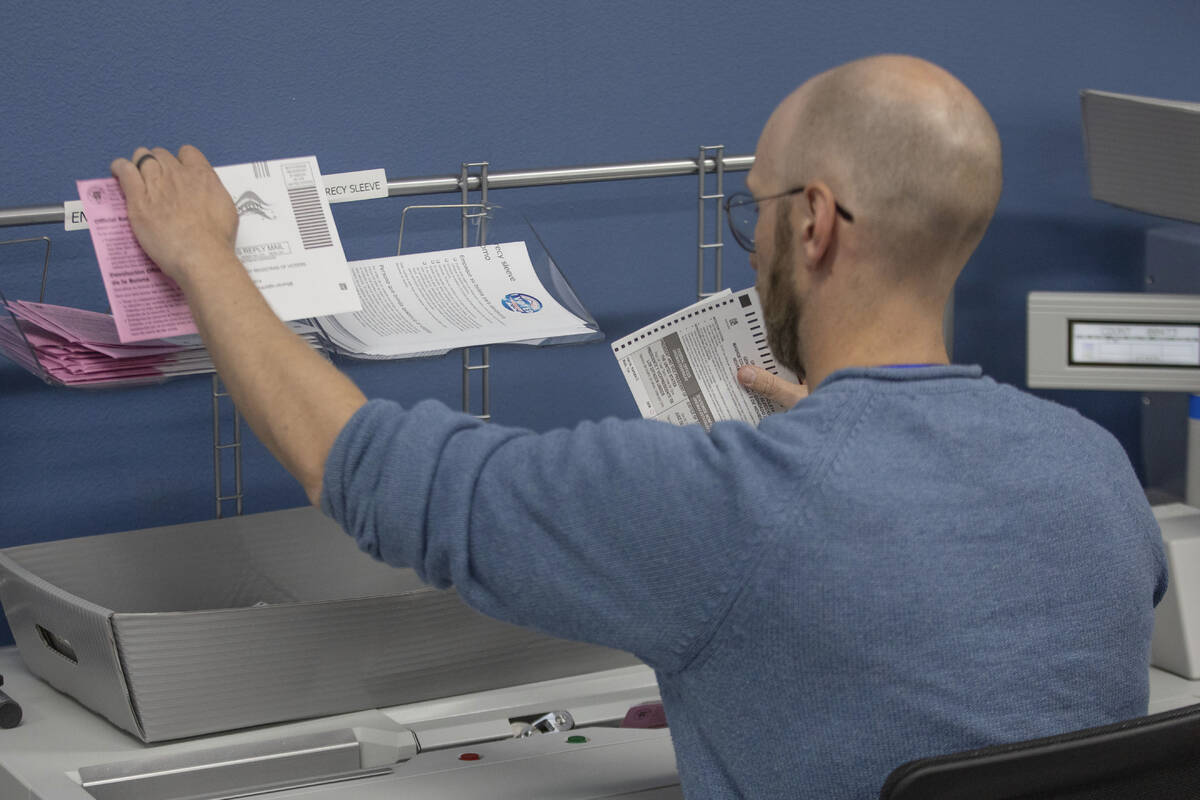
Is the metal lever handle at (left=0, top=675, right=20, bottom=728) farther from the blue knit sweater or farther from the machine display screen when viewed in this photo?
the machine display screen

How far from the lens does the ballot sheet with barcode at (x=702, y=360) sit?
1.20 m

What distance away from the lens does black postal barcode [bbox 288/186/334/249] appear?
1049 mm

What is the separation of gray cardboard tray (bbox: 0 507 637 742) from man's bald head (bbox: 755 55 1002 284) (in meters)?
0.53

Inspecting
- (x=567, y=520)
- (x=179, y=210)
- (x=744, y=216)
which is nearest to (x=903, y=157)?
(x=744, y=216)

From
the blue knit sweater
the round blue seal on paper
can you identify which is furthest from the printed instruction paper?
the blue knit sweater

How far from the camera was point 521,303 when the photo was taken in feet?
4.00

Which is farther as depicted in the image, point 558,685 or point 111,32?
point 111,32

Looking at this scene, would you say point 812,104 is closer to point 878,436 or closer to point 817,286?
point 817,286

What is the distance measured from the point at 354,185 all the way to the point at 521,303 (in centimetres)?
19

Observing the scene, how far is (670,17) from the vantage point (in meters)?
1.66

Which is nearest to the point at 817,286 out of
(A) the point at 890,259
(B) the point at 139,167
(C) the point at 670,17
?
(A) the point at 890,259

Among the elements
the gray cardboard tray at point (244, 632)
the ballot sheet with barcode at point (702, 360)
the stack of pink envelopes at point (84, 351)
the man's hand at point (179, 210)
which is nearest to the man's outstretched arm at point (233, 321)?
the man's hand at point (179, 210)

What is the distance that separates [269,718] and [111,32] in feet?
2.55

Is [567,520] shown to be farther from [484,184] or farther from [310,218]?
[484,184]
